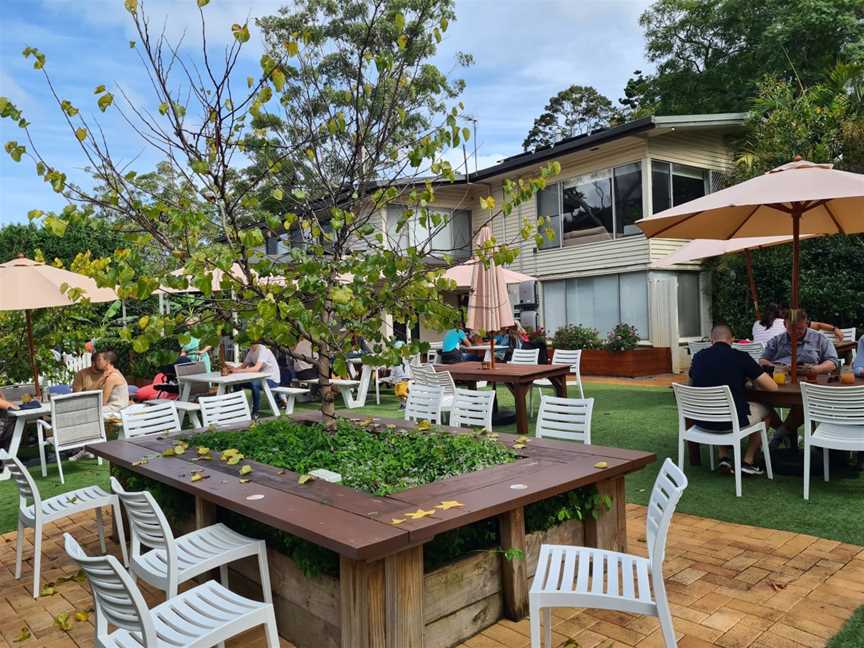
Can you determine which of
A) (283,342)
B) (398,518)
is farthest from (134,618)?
(283,342)

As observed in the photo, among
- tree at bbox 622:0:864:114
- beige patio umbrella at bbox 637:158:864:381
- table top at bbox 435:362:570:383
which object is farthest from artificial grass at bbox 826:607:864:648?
tree at bbox 622:0:864:114

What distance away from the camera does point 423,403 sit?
6059mm

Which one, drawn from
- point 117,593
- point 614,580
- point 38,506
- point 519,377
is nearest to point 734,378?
point 519,377

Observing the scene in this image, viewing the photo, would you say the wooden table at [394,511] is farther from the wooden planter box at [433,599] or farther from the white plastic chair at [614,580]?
the white plastic chair at [614,580]

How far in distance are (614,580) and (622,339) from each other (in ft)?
40.4

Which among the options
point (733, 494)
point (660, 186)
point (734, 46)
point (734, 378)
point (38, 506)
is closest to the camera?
point (38, 506)

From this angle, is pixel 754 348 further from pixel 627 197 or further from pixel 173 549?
pixel 173 549

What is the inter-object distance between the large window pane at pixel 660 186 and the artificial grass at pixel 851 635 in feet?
41.9

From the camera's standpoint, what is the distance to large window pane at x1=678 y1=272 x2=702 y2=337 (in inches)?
589

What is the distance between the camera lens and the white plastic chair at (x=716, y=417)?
5066 mm

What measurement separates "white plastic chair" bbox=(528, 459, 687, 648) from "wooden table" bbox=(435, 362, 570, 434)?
474cm

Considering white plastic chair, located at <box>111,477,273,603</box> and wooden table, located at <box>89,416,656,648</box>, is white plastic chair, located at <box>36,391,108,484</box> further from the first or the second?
white plastic chair, located at <box>111,477,273,603</box>

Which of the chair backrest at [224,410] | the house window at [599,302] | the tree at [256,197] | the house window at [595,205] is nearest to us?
the tree at [256,197]

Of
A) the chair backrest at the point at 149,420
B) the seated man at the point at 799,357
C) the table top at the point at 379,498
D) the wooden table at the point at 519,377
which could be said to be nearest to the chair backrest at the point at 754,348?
the seated man at the point at 799,357
